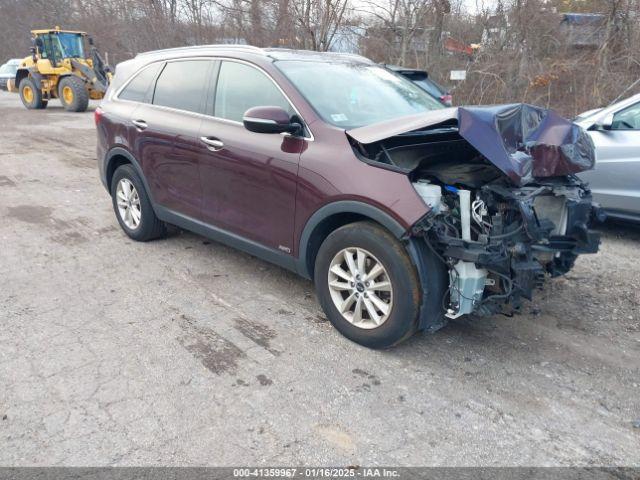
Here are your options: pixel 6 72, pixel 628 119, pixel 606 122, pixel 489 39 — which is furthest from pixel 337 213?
pixel 6 72

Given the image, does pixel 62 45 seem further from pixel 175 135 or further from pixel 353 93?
pixel 353 93

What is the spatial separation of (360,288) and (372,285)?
4.1 inches

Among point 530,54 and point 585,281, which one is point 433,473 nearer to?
point 585,281

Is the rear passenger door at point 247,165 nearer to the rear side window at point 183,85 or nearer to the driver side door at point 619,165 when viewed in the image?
the rear side window at point 183,85

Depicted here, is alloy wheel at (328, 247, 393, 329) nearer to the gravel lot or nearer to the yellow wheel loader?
the gravel lot

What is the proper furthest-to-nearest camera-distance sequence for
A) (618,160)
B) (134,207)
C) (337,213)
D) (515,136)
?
(618,160) → (134,207) → (337,213) → (515,136)

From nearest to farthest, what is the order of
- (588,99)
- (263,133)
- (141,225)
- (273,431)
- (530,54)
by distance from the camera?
(273,431) → (263,133) → (141,225) → (588,99) → (530,54)

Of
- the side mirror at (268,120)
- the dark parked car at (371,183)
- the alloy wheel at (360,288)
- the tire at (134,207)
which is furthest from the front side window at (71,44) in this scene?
the alloy wheel at (360,288)

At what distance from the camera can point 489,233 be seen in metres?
3.26

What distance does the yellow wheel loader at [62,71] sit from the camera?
61.8 ft

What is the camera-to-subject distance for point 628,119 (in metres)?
5.75

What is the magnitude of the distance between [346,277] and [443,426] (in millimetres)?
1141

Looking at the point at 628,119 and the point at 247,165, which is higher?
the point at 628,119

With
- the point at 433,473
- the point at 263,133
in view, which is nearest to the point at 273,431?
the point at 433,473
